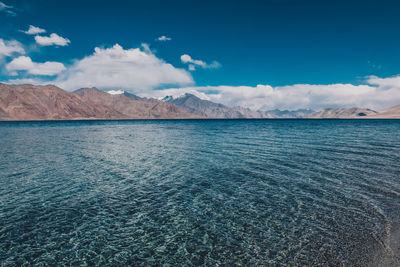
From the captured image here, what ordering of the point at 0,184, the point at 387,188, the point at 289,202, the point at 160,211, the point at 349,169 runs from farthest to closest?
the point at 349,169 < the point at 0,184 < the point at 387,188 < the point at 289,202 < the point at 160,211

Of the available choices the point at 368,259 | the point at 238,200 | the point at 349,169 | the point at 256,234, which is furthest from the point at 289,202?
the point at 349,169

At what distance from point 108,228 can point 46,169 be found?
16.2 metres

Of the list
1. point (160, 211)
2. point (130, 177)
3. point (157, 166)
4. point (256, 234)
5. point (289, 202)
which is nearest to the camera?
point (256, 234)

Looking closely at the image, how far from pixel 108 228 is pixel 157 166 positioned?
44.4 ft

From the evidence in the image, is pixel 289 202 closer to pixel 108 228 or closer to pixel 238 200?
pixel 238 200

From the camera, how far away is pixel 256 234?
10648 millimetres

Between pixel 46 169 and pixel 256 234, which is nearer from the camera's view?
pixel 256 234

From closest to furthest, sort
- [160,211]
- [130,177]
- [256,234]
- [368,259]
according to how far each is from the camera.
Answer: [368,259]
[256,234]
[160,211]
[130,177]

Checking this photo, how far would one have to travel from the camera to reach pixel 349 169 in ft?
75.3

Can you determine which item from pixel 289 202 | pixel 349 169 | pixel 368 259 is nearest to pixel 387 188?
pixel 349 169

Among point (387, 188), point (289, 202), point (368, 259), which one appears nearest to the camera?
point (368, 259)

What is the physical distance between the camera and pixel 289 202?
14359 millimetres

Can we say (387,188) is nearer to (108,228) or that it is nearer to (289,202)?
(289,202)

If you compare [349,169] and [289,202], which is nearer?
[289,202]
